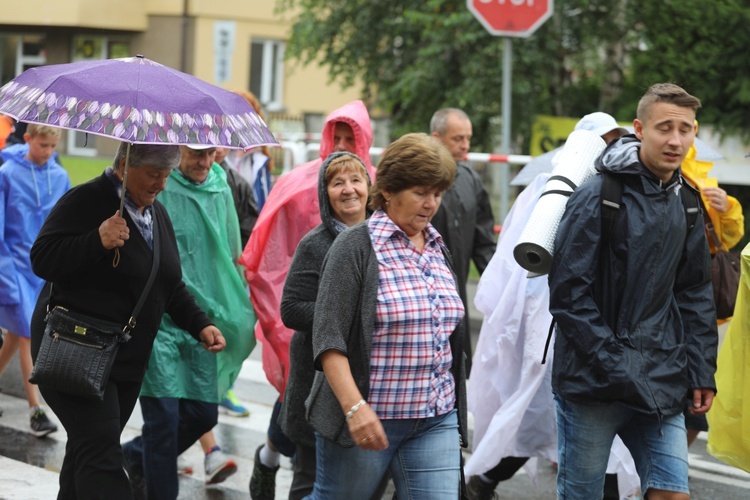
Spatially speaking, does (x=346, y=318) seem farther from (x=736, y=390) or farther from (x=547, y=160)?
(x=547, y=160)

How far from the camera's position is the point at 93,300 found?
4.32 m

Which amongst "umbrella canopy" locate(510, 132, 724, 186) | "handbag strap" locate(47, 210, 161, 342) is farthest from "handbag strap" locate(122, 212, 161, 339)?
"umbrella canopy" locate(510, 132, 724, 186)

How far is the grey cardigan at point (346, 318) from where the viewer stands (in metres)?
3.76

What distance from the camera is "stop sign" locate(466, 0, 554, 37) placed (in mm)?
10664

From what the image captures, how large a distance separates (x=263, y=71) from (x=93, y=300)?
88.5ft

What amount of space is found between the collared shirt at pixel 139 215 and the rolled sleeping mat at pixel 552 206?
Result: 133cm

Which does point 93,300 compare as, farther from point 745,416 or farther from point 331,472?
point 745,416

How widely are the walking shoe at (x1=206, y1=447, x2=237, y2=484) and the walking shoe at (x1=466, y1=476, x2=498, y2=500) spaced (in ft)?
3.94

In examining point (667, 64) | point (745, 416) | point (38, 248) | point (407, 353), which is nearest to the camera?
point (407, 353)

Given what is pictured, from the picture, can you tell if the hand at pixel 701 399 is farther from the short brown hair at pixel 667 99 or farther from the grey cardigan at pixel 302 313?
the grey cardigan at pixel 302 313

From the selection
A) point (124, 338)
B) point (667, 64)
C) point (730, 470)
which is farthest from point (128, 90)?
point (667, 64)

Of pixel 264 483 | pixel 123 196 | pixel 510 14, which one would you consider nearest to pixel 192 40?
pixel 510 14

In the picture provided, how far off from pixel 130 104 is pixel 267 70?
27.3 metres

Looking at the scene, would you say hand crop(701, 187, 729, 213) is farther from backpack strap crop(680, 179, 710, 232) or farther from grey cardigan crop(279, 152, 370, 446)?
grey cardigan crop(279, 152, 370, 446)
